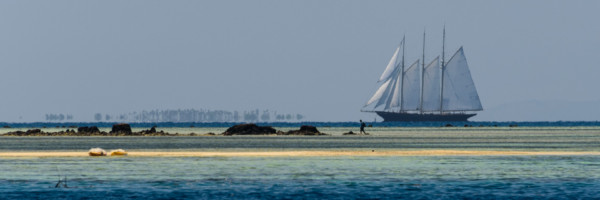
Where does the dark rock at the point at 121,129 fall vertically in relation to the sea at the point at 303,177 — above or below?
above

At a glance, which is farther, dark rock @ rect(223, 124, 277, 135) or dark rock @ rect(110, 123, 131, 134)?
dark rock @ rect(110, 123, 131, 134)

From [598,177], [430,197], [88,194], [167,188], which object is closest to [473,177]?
[598,177]

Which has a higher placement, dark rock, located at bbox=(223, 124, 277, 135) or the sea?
dark rock, located at bbox=(223, 124, 277, 135)

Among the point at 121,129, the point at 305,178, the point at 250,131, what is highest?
the point at 121,129

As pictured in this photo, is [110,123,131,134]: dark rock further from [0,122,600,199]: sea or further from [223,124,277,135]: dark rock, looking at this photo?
[0,122,600,199]: sea

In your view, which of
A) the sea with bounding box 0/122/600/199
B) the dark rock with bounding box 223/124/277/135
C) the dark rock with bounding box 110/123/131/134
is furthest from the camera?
the dark rock with bounding box 110/123/131/134

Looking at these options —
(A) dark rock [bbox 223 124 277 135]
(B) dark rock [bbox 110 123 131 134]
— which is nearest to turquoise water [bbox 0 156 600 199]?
(A) dark rock [bbox 223 124 277 135]

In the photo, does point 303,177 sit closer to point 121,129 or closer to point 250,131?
point 250,131

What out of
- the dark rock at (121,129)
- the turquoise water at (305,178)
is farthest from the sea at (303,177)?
the dark rock at (121,129)

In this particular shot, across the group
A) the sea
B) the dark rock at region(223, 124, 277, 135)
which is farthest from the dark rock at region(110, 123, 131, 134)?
the sea

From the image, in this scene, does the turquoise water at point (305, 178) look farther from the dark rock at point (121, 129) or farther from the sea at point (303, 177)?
the dark rock at point (121, 129)

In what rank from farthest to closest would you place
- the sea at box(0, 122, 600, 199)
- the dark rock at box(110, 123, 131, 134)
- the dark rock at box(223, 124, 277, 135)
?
the dark rock at box(110, 123, 131, 134) < the dark rock at box(223, 124, 277, 135) < the sea at box(0, 122, 600, 199)

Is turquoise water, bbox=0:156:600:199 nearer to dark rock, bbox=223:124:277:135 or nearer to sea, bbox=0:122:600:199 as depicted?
sea, bbox=0:122:600:199

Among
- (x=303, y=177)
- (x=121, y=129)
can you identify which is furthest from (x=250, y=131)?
(x=303, y=177)
